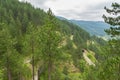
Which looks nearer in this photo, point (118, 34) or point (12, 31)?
point (118, 34)

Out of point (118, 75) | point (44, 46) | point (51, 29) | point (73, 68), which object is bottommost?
point (73, 68)

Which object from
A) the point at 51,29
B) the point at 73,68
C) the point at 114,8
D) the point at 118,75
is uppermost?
the point at 114,8

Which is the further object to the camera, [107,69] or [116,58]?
[107,69]

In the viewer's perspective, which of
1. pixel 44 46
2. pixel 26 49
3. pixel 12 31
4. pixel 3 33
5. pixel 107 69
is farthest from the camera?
pixel 12 31

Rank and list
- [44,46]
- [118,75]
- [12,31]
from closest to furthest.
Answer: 1. [118,75]
2. [44,46]
3. [12,31]

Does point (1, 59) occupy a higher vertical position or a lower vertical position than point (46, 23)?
lower

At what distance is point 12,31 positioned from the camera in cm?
10325

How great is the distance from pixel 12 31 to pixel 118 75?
7656 centimetres

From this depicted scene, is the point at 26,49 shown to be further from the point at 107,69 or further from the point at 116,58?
the point at 116,58

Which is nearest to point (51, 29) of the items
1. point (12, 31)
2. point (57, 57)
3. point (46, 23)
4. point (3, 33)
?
point (46, 23)

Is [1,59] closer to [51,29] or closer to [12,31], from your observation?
[51,29]

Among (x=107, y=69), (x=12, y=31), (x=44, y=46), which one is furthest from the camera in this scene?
(x=12, y=31)

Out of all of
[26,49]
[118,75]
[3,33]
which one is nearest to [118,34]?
[118,75]

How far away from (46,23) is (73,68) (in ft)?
239
